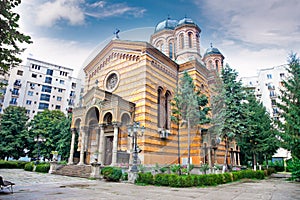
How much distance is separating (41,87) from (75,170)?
33.2 m

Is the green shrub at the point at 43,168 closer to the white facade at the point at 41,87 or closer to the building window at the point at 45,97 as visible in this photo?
the white facade at the point at 41,87

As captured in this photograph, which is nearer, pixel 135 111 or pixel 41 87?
pixel 135 111

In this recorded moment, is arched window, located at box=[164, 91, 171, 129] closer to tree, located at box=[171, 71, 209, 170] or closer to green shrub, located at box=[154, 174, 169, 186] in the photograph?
tree, located at box=[171, 71, 209, 170]

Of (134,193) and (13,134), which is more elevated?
(13,134)

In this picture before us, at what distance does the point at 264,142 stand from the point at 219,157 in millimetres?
4771

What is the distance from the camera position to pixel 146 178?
12.0 meters

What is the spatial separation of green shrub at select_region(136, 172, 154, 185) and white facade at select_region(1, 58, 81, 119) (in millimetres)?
31011

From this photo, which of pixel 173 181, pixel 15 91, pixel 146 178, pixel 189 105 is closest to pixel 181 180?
pixel 173 181

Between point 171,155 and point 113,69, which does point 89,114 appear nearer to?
point 113,69

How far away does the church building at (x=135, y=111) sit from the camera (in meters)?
16.2

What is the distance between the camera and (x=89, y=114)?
1853 cm

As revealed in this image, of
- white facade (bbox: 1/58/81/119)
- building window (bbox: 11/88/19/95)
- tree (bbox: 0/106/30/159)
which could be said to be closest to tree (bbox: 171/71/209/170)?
tree (bbox: 0/106/30/159)

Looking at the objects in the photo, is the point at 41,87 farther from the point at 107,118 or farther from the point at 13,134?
the point at 107,118

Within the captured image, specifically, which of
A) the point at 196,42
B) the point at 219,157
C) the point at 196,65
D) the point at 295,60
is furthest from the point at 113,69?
the point at 295,60
